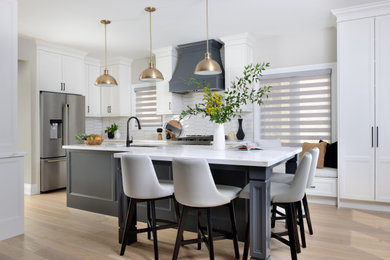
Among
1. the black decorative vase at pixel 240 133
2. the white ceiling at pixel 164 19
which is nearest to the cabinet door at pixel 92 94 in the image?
the white ceiling at pixel 164 19

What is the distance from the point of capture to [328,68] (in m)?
5.05

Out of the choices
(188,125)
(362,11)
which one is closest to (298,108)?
(362,11)

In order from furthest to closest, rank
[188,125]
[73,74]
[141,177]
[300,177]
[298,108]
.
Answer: [188,125] < [73,74] < [298,108] < [141,177] < [300,177]

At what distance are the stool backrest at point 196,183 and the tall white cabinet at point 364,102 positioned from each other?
282 cm

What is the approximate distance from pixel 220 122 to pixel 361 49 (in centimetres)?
254

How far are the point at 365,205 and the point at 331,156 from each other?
32.7 inches

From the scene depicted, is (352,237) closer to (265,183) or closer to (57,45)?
(265,183)

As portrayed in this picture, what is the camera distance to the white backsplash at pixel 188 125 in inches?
226

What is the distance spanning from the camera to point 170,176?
3.51 metres

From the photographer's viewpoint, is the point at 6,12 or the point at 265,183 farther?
the point at 6,12

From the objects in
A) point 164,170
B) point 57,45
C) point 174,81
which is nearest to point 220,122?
point 164,170

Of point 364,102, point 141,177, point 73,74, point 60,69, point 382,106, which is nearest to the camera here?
point 141,177

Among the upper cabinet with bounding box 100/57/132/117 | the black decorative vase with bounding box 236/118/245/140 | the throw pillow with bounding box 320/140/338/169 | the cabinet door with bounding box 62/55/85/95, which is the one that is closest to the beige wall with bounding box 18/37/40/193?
the cabinet door with bounding box 62/55/85/95

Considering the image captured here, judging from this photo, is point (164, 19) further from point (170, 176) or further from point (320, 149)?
point (320, 149)
